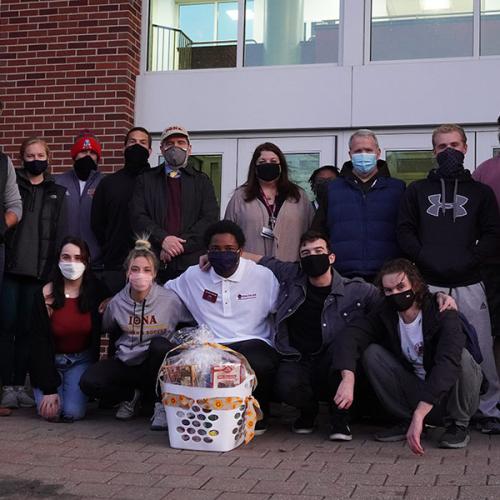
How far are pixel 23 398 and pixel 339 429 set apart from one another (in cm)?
248

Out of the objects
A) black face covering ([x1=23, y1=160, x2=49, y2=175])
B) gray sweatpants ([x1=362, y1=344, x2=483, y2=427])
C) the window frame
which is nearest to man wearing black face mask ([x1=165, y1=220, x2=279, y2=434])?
gray sweatpants ([x1=362, y1=344, x2=483, y2=427])

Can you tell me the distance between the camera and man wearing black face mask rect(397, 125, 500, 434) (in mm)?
5438

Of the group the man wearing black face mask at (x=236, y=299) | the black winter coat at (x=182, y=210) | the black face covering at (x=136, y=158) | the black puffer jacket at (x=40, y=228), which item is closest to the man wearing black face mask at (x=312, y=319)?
the man wearing black face mask at (x=236, y=299)

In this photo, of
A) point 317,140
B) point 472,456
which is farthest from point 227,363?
point 317,140

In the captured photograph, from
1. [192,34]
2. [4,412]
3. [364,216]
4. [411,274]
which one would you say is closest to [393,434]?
[411,274]

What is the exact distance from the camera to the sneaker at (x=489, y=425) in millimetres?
5352

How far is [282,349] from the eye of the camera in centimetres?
559

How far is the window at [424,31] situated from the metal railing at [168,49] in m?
1.99

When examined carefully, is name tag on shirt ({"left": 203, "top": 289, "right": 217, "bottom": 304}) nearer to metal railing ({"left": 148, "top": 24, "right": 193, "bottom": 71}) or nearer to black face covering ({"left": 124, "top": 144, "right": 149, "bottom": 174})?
black face covering ({"left": 124, "top": 144, "right": 149, "bottom": 174})

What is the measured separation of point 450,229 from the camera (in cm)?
549

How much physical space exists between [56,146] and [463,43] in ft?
13.8

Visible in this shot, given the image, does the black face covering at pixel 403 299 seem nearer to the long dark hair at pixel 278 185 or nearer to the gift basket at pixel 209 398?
the gift basket at pixel 209 398

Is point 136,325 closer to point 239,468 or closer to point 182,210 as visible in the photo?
point 182,210

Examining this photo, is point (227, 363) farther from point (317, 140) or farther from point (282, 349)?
point (317, 140)
